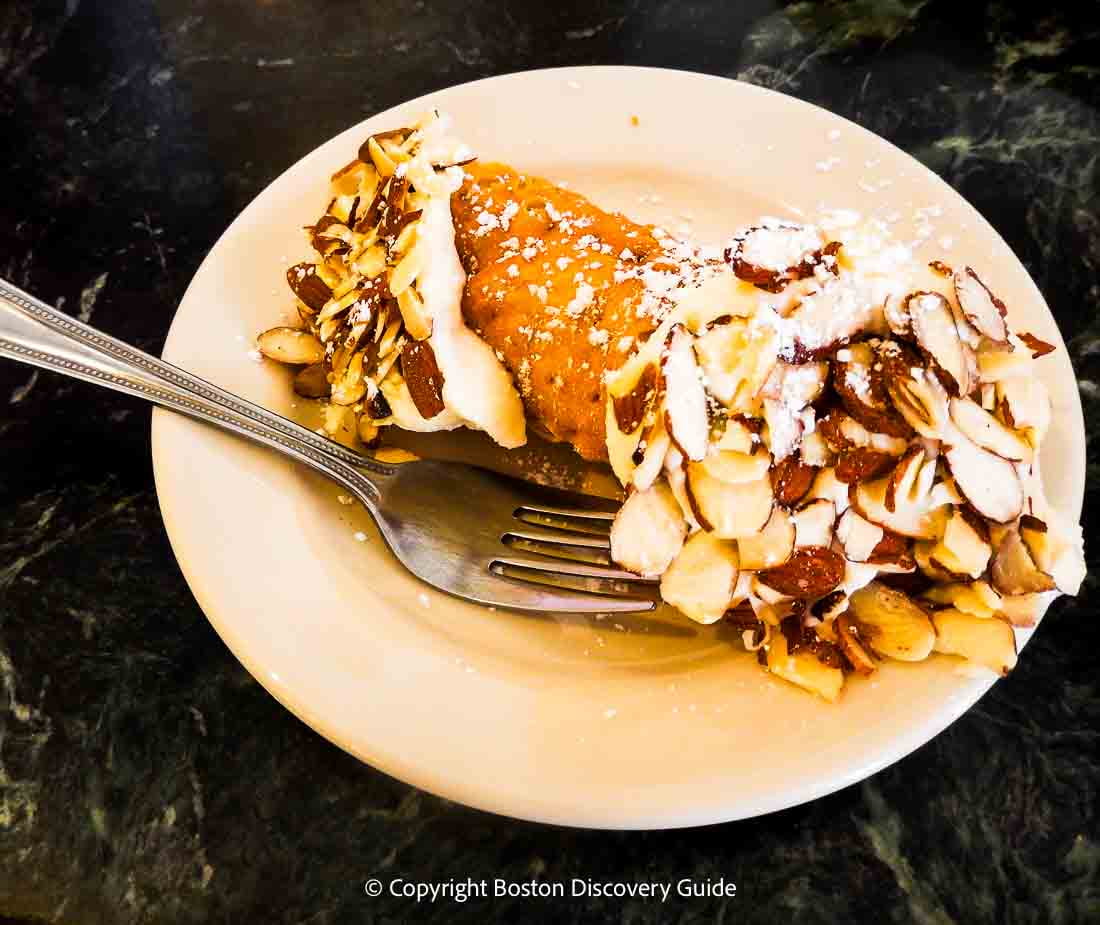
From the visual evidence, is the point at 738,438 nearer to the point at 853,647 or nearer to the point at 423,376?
the point at 853,647

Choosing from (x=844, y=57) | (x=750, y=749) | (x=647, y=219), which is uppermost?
(x=844, y=57)

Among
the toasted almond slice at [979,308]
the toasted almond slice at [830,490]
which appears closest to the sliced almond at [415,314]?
the toasted almond slice at [830,490]

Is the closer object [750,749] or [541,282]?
[750,749]

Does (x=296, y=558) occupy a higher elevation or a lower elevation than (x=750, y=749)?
lower

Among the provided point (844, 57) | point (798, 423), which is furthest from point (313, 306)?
point (844, 57)

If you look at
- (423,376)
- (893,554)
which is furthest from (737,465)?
(423,376)

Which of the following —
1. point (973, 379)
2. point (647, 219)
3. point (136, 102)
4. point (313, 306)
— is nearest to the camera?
point (973, 379)

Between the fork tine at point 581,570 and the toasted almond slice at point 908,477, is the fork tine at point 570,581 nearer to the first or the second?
the fork tine at point 581,570

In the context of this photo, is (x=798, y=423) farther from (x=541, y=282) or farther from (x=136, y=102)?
(x=136, y=102)
